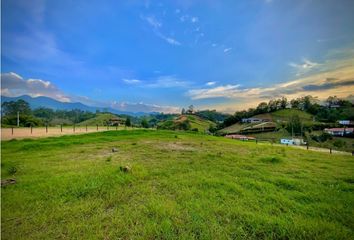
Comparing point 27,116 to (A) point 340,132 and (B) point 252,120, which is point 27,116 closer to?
(B) point 252,120

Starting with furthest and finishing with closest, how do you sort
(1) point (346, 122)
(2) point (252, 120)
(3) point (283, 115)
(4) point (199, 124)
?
1. (4) point (199, 124)
2. (3) point (283, 115)
3. (2) point (252, 120)
4. (1) point (346, 122)

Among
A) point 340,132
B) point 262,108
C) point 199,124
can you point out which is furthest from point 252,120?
point 340,132

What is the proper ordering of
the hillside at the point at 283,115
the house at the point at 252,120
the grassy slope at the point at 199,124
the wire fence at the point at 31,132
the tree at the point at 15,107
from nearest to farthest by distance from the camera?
1. the wire fence at the point at 31,132
2. the tree at the point at 15,107
3. the hillside at the point at 283,115
4. the house at the point at 252,120
5. the grassy slope at the point at 199,124

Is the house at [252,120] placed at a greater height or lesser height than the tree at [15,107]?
lesser

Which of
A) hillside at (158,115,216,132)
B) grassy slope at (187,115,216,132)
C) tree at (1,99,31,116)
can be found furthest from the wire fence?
grassy slope at (187,115,216,132)

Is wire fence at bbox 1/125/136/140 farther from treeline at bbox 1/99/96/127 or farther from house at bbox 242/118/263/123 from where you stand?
house at bbox 242/118/263/123

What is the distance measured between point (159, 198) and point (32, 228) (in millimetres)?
2874

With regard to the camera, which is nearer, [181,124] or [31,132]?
[31,132]

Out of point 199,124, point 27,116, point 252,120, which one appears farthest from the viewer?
point 199,124

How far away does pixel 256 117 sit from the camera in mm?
90938

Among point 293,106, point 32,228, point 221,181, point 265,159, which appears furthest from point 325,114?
point 32,228

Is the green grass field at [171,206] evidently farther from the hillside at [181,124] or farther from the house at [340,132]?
the house at [340,132]

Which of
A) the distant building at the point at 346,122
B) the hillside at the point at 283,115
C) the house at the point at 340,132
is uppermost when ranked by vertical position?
the hillside at the point at 283,115

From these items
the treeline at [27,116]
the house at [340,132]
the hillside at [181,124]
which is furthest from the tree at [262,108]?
the treeline at [27,116]
